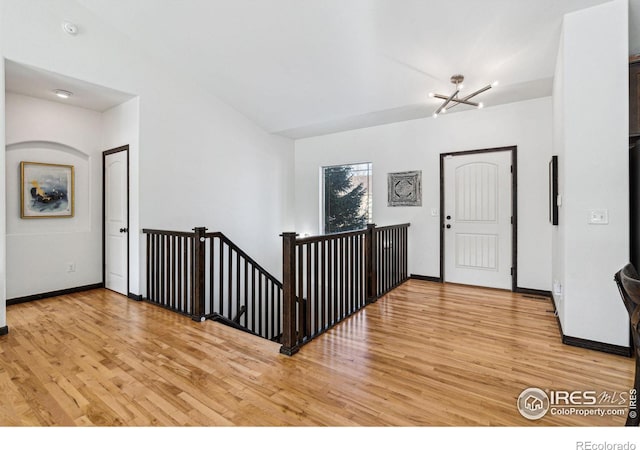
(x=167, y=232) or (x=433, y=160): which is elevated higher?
(x=433, y=160)

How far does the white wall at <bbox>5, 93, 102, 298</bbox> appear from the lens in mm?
4059

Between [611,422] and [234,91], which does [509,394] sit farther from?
[234,91]

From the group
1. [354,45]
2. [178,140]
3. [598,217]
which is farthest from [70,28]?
[598,217]

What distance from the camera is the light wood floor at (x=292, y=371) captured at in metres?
1.88

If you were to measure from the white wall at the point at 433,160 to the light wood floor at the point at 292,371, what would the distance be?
1258 millimetres

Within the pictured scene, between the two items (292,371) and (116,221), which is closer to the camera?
(292,371)

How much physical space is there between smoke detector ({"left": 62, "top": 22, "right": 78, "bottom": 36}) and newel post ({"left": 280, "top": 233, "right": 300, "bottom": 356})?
337cm

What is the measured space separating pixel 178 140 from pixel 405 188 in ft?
11.8

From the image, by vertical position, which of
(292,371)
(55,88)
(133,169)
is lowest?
(292,371)

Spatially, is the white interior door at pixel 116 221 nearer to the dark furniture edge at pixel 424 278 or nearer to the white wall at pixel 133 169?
the white wall at pixel 133 169

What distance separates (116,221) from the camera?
4.62m

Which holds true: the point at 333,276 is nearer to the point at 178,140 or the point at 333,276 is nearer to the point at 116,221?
the point at 178,140

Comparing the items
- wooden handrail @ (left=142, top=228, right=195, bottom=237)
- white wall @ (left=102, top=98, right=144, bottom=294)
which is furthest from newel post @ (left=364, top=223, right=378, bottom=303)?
white wall @ (left=102, top=98, right=144, bottom=294)

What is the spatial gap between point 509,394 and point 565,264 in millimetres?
1404
